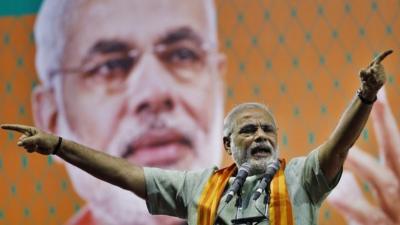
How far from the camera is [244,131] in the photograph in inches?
68.8

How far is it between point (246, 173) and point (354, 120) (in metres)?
0.27

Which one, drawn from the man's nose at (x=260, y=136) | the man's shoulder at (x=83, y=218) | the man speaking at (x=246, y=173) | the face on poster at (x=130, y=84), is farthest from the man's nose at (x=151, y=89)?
the man's nose at (x=260, y=136)

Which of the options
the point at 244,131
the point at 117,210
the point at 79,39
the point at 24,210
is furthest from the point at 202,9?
the point at 244,131

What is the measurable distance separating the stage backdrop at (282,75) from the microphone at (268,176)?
4.48ft

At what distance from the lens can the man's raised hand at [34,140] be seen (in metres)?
1.61

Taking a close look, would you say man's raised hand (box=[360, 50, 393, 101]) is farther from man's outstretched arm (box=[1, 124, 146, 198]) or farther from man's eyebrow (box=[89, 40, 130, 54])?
man's eyebrow (box=[89, 40, 130, 54])

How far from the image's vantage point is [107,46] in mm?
3135

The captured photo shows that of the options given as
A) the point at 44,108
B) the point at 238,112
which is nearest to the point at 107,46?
the point at 44,108

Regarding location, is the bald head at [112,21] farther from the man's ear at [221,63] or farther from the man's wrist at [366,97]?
the man's wrist at [366,97]

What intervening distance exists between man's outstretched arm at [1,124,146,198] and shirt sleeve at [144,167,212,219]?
2 cm

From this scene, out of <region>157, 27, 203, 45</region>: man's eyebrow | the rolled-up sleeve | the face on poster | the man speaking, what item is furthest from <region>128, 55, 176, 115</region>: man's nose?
the rolled-up sleeve

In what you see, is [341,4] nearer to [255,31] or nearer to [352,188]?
[255,31]

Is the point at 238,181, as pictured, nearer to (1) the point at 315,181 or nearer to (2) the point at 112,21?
(1) the point at 315,181

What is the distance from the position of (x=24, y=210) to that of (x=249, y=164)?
1710 millimetres
